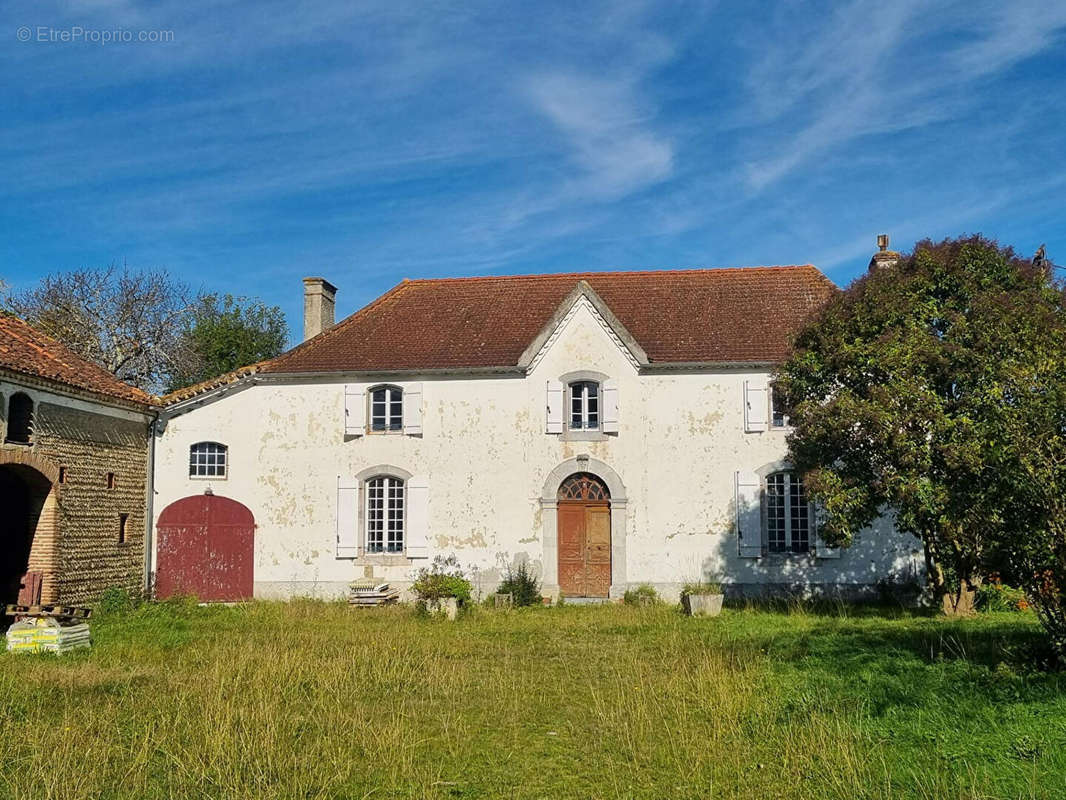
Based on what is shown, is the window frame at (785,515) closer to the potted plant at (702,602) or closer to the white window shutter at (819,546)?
the white window shutter at (819,546)

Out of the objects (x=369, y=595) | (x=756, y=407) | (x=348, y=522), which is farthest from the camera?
(x=348, y=522)

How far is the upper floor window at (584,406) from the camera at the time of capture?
21.2m

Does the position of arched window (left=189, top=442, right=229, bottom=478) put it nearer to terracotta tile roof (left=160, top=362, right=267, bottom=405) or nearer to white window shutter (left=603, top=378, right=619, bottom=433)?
terracotta tile roof (left=160, top=362, right=267, bottom=405)

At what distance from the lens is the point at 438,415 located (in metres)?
21.4

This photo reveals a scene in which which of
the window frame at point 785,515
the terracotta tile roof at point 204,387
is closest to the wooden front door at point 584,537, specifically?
the window frame at point 785,515

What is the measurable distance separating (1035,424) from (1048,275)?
6.79m

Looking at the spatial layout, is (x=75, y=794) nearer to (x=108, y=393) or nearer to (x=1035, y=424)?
(x=1035, y=424)

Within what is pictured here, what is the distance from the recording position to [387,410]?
21.8m

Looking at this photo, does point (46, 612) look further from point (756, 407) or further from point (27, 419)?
point (756, 407)

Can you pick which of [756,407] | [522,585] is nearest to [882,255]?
[756,407]

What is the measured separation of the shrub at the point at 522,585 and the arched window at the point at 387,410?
4.34 m

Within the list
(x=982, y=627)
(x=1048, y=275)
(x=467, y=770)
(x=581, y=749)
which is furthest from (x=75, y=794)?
(x=1048, y=275)

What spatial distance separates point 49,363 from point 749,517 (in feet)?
48.1

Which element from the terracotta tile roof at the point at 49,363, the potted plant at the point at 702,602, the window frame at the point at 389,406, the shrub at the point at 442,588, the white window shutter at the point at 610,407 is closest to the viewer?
the terracotta tile roof at the point at 49,363
